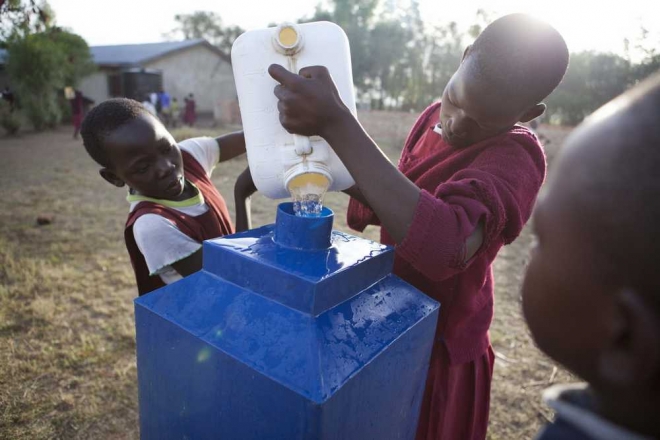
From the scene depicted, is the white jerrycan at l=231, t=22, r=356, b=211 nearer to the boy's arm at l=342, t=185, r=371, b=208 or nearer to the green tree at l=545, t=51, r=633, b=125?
the boy's arm at l=342, t=185, r=371, b=208

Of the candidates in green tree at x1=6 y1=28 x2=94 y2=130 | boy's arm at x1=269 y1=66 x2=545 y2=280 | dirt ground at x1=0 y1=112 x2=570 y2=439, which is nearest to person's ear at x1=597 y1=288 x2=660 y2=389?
boy's arm at x1=269 y1=66 x2=545 y2=280

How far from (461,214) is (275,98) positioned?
0.42 metres

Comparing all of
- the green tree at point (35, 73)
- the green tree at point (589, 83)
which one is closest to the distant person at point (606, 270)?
the green tree at point (589, 83)

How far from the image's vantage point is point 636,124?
1.40 ft

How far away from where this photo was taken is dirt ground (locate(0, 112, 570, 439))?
1939mm

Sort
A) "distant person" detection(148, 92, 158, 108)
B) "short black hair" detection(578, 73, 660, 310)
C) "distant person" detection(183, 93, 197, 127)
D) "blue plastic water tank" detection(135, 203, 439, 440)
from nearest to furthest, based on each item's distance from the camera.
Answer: "short black hair" detection(578, 73, 660, 310) < "blue plastic water tank" detection(135, 203, 439, 440) < "distant person" detection(148, 92, 158, 108) < "distant person" detection(183, 93, 197, 127)

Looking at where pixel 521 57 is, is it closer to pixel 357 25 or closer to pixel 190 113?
pixel 190 113

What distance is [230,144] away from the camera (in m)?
1.68

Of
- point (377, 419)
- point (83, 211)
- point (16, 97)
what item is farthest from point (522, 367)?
point (16, 97)

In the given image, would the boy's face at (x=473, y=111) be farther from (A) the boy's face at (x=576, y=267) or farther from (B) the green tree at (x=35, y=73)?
(B) the green tree at (x=35, y=73)

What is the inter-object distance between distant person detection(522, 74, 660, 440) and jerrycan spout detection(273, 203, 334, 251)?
0.40 m

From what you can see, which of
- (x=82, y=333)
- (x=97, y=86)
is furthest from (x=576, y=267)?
(x=97, y=86)

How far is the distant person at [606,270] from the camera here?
42 cm

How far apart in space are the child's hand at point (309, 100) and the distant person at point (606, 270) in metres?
0.36
